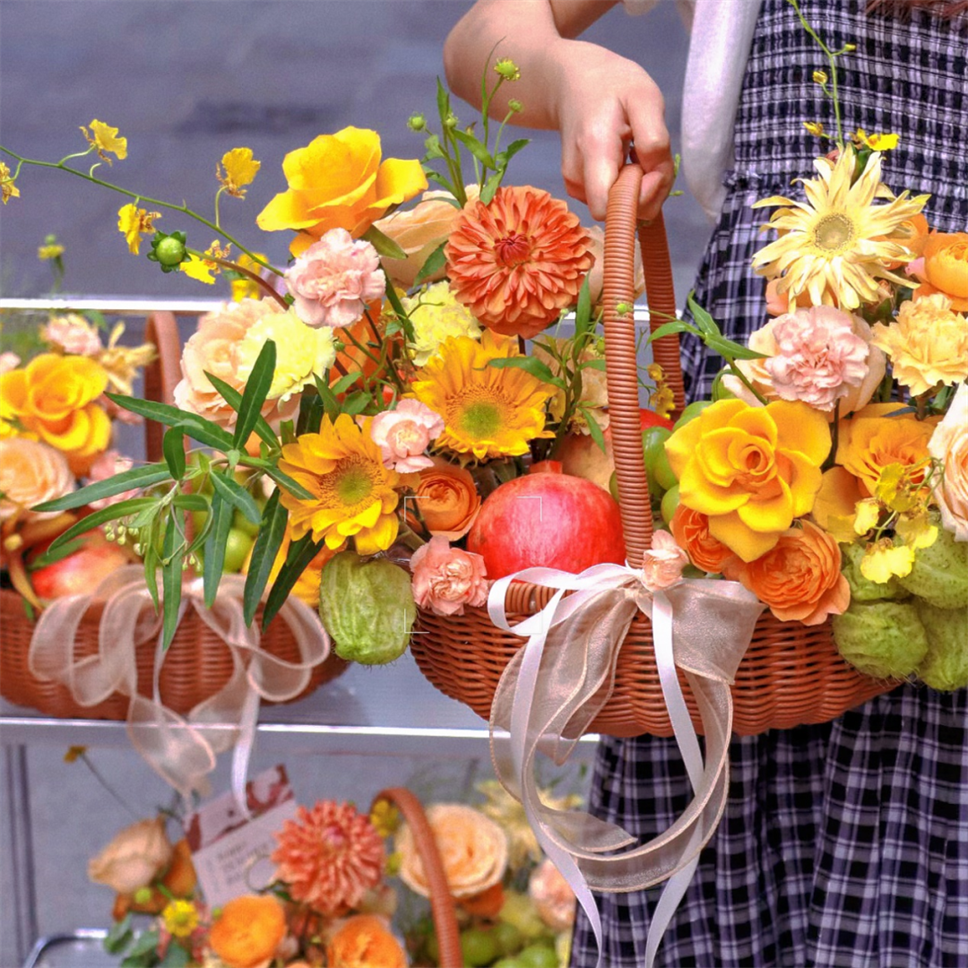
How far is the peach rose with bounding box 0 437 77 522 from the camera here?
969 mm

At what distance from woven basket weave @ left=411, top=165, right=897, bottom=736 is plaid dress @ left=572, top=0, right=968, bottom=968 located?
0.39ft

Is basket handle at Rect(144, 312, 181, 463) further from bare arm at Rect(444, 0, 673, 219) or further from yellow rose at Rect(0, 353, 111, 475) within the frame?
bare arm at Rect(444, 0, 673, 219)

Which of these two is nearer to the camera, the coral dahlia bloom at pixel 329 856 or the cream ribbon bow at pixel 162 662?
the cream ribbon bow at pixel 162 662

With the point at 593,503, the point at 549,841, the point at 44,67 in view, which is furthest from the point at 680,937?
the point at 44,67

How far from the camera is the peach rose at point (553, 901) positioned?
115 cm

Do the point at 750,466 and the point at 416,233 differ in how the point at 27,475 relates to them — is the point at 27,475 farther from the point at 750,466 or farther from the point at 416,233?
the point at 750,466

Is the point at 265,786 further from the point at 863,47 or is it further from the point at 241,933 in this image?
the point at 863,47

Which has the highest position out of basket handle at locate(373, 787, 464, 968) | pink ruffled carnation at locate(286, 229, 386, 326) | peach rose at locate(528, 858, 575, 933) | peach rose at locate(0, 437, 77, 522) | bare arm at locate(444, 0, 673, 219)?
bare arm at locate(444, 0, 673, 219)

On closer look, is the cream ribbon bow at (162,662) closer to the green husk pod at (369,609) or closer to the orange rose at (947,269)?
the green husk pod at (369,609)

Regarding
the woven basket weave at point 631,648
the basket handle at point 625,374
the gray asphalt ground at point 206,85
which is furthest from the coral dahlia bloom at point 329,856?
the gray asphalt ground at point 206,85

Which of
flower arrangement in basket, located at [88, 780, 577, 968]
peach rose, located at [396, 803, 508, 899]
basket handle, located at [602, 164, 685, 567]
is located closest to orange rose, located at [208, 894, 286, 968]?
flower arrangement in basket, located at [88, 780, 577, 968]

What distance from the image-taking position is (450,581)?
517mm

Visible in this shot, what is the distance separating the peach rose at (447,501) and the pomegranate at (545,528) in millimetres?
12

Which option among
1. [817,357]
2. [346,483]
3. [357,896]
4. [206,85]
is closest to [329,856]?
[357,896]
